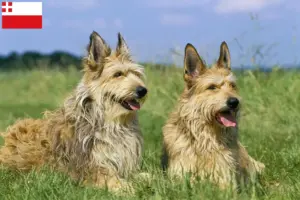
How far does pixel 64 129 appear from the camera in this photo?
7863mm

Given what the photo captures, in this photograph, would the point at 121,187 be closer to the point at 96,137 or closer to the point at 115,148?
the point at 115,148

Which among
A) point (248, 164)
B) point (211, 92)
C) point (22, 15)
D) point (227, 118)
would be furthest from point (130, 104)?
point (22, 15)

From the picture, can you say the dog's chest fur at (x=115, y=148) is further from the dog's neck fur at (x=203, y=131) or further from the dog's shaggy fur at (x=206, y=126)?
the dog's neck fur at (x=203, y=131)

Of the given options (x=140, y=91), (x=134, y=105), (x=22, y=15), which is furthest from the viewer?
(x=22, y=15)

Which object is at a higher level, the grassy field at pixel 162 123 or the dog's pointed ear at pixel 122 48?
the dog's pointed ear at pixel 122 48

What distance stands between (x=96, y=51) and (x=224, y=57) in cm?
146

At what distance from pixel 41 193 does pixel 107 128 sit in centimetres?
125

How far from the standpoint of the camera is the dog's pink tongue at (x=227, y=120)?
713cm

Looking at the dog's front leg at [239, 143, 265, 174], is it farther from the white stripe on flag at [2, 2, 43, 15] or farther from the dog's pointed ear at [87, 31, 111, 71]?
the white stripe on flag at [2, 2, 43, 15]

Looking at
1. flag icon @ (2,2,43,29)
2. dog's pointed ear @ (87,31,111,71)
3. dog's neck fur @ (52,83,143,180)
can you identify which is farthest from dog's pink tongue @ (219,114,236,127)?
flag icon @ (2,2,43,29)

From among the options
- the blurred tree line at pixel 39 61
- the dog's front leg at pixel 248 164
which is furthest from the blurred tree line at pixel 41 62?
the dog's front leg at pixel 248 164

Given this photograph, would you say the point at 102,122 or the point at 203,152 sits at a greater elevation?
the point at 102,122

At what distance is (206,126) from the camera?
23.9 ft

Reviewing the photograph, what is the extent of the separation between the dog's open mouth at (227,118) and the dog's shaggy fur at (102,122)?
902 millimetres
